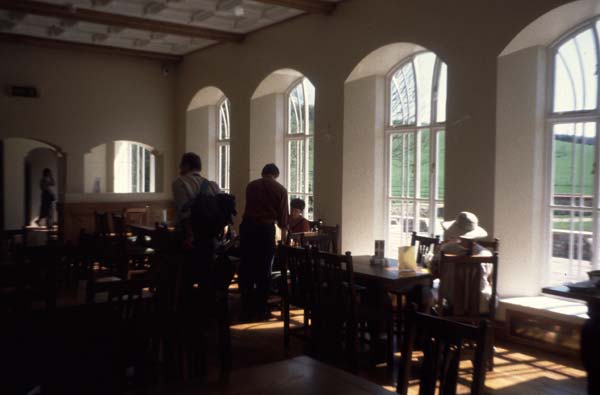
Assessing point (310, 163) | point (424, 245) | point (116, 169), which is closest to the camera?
point (424, 245)

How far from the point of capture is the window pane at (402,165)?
712 cm

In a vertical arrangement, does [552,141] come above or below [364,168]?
above

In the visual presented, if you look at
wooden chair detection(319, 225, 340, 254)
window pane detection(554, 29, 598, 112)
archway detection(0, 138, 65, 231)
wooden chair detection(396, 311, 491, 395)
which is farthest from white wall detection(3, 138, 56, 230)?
wooden chair detection(396, 311, 491, 395)

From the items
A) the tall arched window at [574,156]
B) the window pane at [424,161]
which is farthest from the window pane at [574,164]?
the window pane at [424,161]

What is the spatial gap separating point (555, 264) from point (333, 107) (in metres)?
3.24

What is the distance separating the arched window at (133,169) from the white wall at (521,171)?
9.34 meters

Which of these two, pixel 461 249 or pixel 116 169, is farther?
pixel 116 169

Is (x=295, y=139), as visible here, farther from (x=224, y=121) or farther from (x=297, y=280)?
(x=297, y=280)

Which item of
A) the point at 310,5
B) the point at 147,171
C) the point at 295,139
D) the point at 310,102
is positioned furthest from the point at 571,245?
the point at 147,171

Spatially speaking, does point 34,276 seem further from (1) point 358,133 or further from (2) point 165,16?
(2) point 165,16

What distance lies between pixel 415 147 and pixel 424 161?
224mm

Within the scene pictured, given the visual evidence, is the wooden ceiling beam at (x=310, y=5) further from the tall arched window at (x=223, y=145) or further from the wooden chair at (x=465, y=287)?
the tall arched window at (x=223, y=145)

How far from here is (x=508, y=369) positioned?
477 cm

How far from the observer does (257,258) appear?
6266mm
